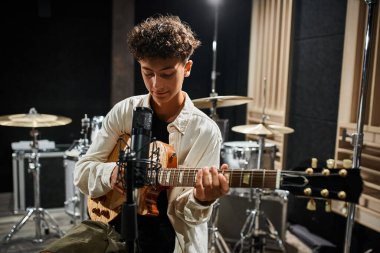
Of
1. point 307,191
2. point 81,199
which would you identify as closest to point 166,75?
point 307,191

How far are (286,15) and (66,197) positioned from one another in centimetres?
340

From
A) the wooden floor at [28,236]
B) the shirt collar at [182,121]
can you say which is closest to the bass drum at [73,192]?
the wooden floor at [28,236]

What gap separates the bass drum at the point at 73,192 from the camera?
3.64 m

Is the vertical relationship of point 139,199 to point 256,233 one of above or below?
above

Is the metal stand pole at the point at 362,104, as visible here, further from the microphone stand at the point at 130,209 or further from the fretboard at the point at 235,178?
the microphone stand at the point at 130,209

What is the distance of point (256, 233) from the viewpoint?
3.37m

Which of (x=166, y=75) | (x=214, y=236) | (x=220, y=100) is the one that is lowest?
(x=214, y=236)

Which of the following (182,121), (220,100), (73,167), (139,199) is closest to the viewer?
(139,199)

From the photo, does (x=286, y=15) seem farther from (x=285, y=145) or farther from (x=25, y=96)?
(x=25, y=96)

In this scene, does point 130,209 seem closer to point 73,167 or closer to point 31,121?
point 31,121

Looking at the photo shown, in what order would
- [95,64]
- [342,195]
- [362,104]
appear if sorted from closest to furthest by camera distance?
[342,195], [362,104], [95,64]

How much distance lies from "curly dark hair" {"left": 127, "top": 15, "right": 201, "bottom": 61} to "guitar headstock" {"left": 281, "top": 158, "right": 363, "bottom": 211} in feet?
2.23

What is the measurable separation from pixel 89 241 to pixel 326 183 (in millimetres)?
899

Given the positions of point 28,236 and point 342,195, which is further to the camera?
point 28,236
